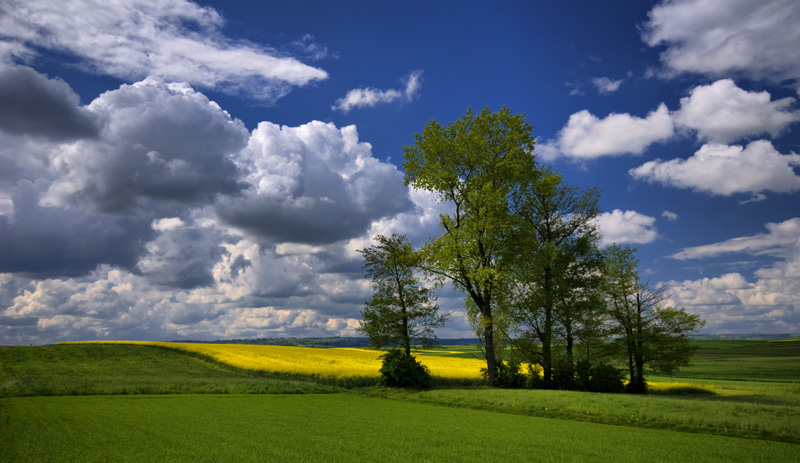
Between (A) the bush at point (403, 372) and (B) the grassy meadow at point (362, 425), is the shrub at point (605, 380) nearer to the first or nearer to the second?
(B) the grassy meadow at point (362, 425)

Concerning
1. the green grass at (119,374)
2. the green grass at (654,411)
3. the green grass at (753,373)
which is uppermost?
the green grass at (654,411)

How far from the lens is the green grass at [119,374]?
28.5 metres

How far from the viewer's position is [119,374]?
38656 millimetres

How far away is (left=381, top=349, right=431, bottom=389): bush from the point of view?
1282 inches

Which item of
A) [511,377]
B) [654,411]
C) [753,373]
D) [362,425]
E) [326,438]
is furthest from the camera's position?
[753,373]

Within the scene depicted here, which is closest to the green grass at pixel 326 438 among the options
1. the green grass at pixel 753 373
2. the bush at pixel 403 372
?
the bush at pixel 403 372

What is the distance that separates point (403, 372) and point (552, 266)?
544 inches

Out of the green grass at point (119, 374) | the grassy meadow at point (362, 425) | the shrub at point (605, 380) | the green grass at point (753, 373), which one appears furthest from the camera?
the green grass at point (753, 373)

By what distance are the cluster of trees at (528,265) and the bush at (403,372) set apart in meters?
5.41

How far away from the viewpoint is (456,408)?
24.6 metres

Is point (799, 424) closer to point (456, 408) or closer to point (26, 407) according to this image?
point (456, 408)

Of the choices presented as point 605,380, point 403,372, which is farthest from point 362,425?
point 605,380

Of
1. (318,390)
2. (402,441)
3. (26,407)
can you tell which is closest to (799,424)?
(402,441)

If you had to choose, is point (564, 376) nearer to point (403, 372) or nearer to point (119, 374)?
point (403, 372)
